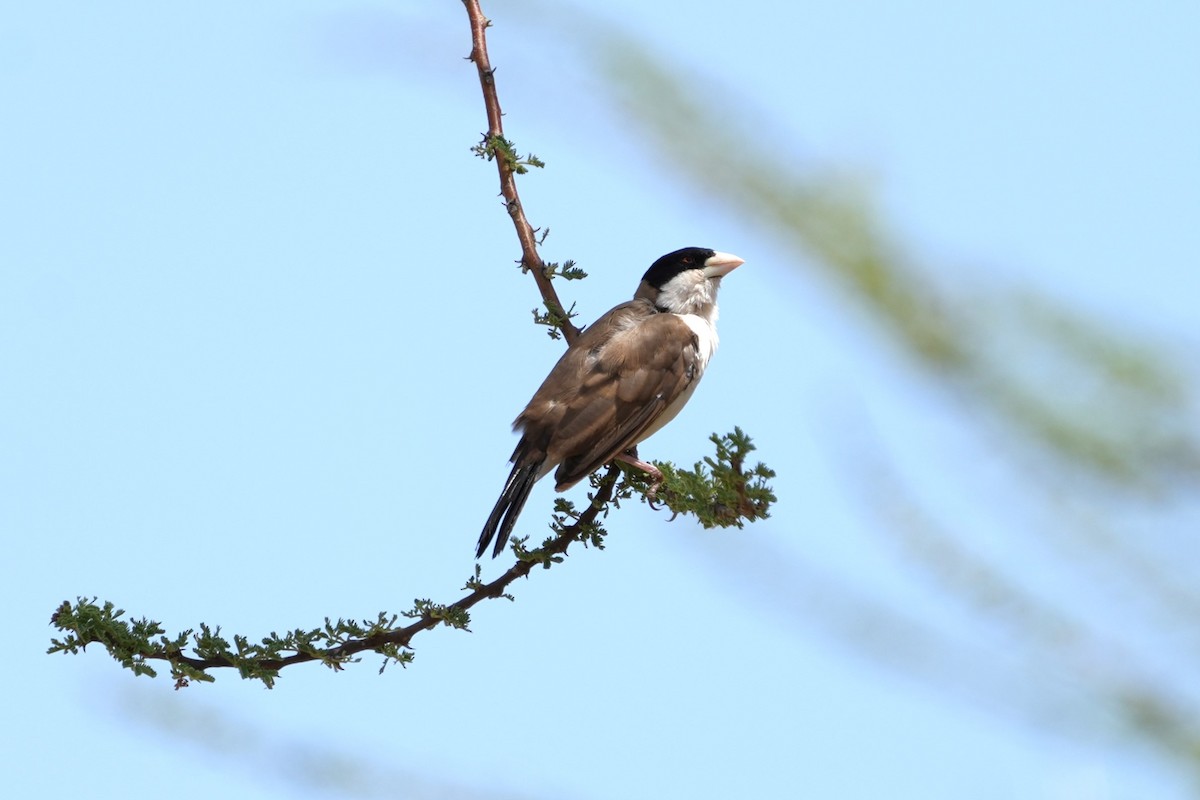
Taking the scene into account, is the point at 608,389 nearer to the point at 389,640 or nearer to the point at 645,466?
the point at 645,466

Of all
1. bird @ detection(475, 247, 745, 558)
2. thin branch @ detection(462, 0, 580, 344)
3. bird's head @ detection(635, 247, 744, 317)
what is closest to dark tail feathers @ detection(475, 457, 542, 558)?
bird @ detection(475, 247, 745, 558)

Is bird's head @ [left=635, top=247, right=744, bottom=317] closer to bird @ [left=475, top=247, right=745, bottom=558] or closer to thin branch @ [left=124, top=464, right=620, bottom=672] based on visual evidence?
bird @ [left=475, top=247, right=745, bottom=558]

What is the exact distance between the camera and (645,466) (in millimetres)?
5180

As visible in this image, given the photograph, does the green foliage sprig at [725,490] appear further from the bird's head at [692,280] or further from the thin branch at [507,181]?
the bird's head at [692,280]

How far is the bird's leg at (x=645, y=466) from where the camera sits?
14.9ft

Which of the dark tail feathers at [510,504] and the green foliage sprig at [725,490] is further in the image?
the dark tail feathers at [510,504]

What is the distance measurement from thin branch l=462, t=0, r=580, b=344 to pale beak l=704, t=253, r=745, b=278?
2.11 meters

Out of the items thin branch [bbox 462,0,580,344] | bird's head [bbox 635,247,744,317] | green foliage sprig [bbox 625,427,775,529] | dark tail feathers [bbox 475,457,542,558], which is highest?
bird's head [bbox 635,247,744,317]

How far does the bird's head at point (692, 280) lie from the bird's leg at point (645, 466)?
1452mm

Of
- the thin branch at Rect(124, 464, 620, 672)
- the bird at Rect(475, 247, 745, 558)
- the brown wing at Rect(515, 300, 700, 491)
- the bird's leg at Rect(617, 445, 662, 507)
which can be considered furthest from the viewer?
the brown wing at Rect(515, 300, 700, 491)

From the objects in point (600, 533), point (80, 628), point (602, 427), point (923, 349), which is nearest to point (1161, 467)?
point (923, 349)

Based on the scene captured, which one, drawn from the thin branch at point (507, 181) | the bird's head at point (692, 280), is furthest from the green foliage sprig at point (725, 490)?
the bird's head at point (692, 280)

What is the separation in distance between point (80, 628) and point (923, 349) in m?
2.44

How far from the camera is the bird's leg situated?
4.55 meters
